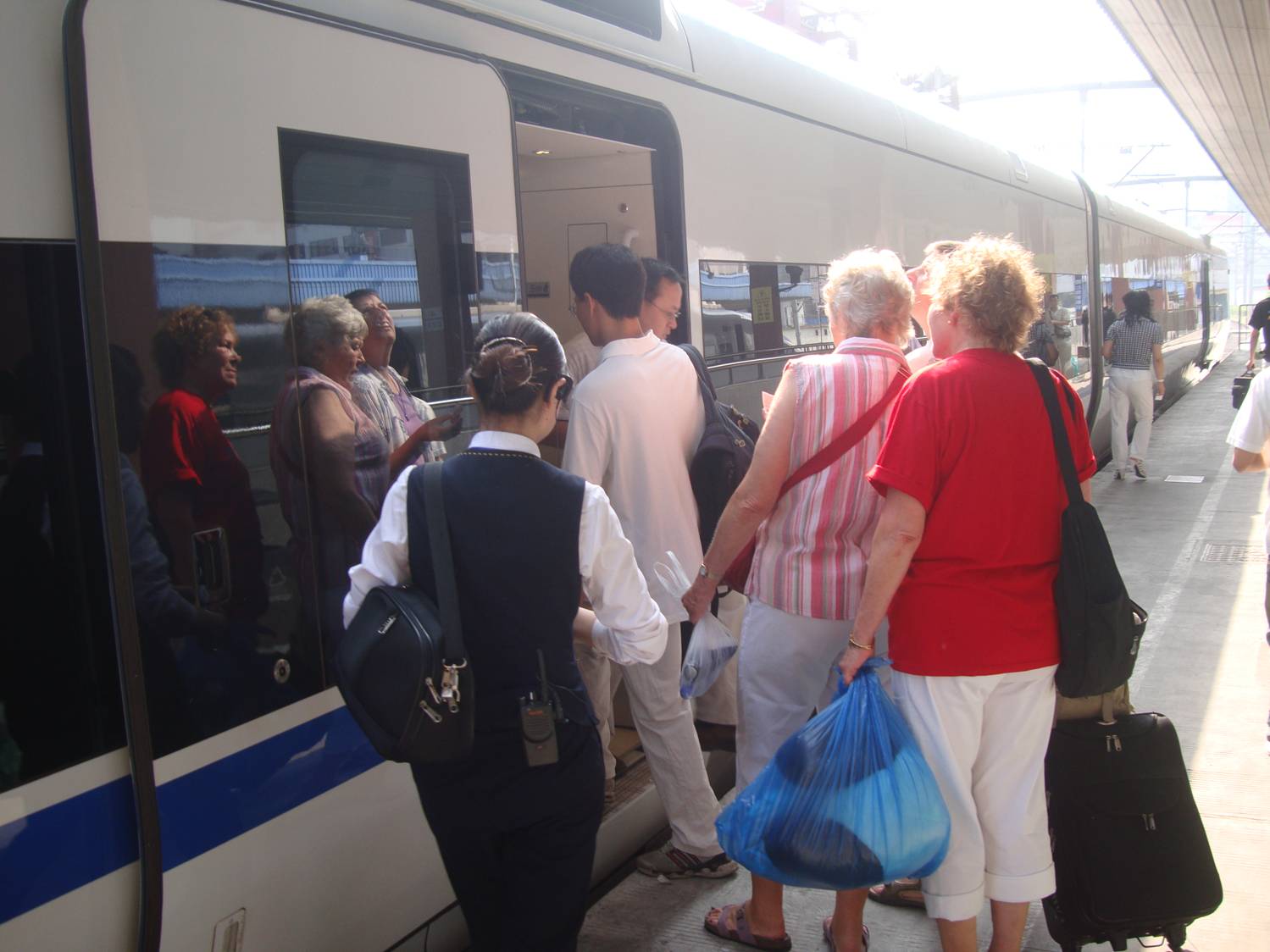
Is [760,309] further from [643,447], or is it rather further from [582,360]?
[643,447]

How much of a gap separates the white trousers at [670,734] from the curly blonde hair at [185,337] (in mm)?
1574

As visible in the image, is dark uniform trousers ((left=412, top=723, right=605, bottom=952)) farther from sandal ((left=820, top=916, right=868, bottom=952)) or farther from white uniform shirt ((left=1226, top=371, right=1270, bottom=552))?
white uniform shirt ((left=1226, top=371, right=1270, bottom=552))

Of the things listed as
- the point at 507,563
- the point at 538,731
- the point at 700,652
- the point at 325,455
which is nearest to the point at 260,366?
the point at 325,455

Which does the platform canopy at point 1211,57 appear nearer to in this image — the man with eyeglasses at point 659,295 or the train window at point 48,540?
the man with eyeglasses at point 659,295

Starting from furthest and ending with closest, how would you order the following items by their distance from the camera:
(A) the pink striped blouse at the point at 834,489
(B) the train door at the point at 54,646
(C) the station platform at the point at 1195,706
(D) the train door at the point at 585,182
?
(D) the train door at the point at 585,182, (C) the station platform at the point at 1195,706, (A) the pink striped blouse at the point at 834,489, (B) the train door at the point at 54,646

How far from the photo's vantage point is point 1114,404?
437 inches

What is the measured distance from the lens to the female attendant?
2.17 m

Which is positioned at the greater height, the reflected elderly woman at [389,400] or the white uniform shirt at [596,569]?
the reflected elderly woman at [389,400]

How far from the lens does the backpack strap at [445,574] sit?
6.88ft

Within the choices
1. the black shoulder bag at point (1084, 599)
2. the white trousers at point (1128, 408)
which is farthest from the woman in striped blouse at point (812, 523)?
the white trousers at point (1128, 408)

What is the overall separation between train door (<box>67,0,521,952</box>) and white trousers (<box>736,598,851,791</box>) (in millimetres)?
896

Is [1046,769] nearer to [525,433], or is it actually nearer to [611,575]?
[611,575]

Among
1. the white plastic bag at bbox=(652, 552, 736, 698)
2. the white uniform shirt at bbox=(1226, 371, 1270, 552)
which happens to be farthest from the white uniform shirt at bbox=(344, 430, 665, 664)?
the white uniform shirt at bbox=(1226, 371, 1270, 552)

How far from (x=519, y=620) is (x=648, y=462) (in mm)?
1140
